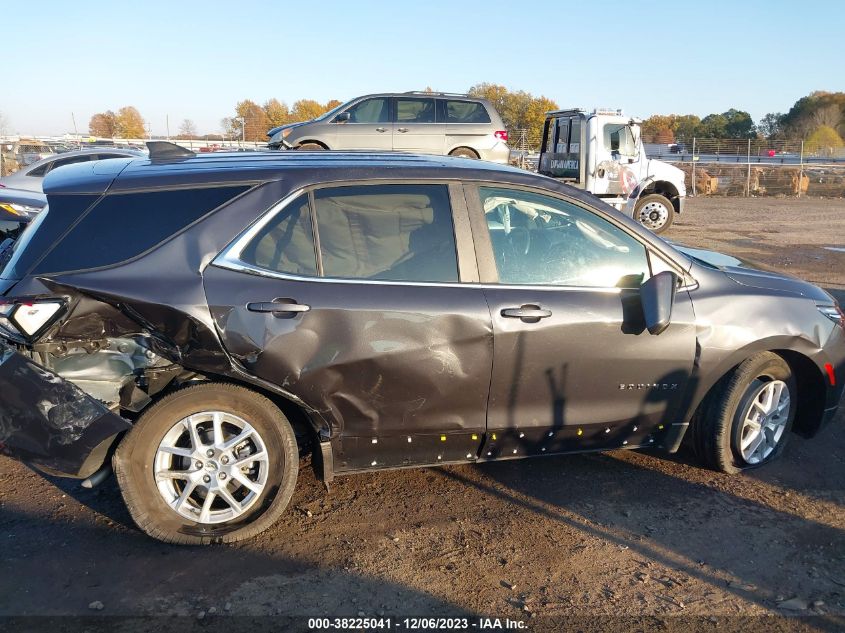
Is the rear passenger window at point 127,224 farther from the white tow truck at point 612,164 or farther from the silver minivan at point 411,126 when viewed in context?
the white tow truck at point 612,164

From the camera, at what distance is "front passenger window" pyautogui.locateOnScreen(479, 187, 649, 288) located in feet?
12.8

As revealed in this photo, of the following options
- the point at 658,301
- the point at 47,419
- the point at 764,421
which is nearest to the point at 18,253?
the point at 47,419

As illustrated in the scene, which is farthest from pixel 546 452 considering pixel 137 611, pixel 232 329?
pixel 137 611

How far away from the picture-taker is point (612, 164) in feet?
48.0

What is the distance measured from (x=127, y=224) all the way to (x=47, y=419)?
3.19ft

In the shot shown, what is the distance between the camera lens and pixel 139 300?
339 centimetres

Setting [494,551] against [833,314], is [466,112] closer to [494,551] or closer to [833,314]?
[833,314]

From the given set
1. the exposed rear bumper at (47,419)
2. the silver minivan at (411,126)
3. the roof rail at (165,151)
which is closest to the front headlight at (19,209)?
the silver minivan at (411,126)

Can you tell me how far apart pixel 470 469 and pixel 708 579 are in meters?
1.50

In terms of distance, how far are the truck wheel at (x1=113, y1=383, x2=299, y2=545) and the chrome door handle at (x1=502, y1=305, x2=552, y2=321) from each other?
123 centimetres

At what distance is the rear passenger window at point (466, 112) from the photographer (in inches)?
585

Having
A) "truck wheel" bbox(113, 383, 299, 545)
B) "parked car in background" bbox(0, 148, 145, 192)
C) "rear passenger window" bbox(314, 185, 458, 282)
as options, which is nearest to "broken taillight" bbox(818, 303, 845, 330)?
"rear passenger window" bbox(314, 185, 458, 282)

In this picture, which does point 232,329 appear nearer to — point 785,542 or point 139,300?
point 139,300

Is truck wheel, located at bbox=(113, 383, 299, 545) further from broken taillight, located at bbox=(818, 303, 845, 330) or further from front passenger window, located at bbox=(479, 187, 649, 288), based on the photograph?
broken taillight, located at bbox=(818, 303, 845, 330)
